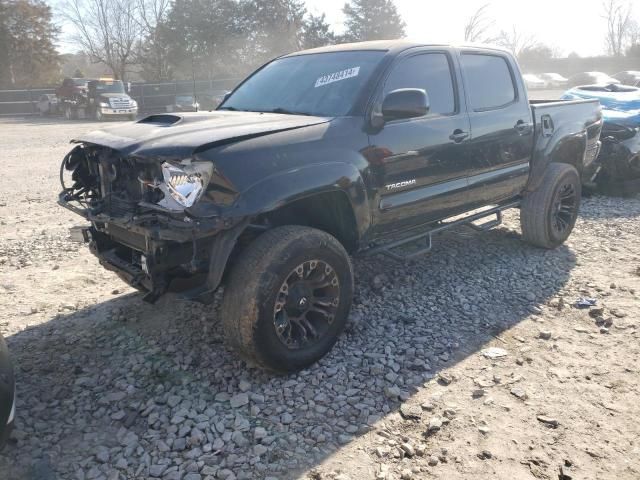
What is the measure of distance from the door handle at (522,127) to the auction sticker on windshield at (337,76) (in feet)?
5.85

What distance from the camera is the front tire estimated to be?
305 cm

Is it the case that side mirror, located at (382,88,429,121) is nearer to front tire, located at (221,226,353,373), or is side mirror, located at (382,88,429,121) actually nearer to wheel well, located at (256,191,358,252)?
wheel well, located at (256,191,358,252)

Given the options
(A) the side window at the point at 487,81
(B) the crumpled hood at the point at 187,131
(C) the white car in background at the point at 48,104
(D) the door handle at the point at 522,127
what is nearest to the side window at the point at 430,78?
(A) the side window at the point at 487,81

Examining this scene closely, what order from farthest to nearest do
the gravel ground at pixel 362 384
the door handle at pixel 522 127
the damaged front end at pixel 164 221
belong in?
the door handle at pixel 522 127 < the damaged front end at pixel 164 221 < the gravel ground at pixel 362 384

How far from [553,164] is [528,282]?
1.48 metres

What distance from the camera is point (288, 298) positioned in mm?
3279

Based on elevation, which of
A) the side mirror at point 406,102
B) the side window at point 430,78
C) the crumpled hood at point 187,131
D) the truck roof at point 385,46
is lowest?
the crumpled hood at point 187,131

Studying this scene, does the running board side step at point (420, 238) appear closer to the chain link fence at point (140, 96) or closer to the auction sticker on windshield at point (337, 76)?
the auction sticker on windshield at point (337, 76)

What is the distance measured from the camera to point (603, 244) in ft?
19.6

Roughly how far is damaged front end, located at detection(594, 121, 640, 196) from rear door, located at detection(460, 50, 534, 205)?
3.43m

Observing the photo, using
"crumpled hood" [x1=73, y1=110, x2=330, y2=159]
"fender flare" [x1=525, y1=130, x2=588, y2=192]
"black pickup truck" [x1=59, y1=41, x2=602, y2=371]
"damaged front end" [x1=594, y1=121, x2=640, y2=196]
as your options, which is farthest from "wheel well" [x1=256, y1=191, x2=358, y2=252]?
"damaged front end" [x1=594, y1=121, x2=640, y2=196]

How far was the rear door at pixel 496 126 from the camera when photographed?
453 cm

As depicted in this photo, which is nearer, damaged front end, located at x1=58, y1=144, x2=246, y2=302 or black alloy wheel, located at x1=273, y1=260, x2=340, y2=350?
damaged front end, located at x1=58, y1=144, x2=246, y2=302

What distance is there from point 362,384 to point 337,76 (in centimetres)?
218
